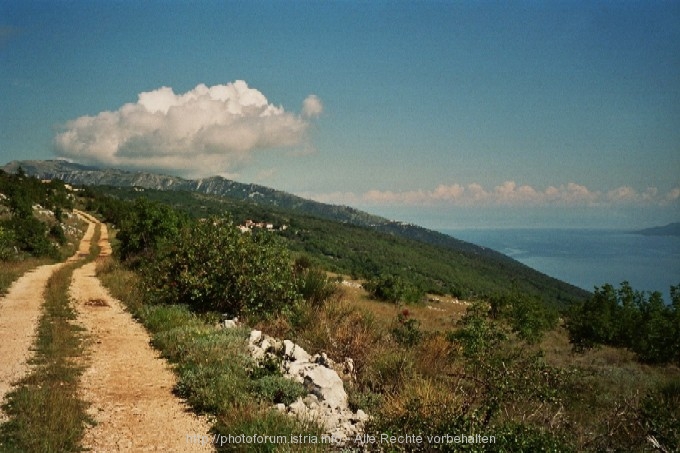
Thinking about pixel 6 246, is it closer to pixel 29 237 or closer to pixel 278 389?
pixel 29 237

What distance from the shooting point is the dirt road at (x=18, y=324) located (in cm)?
825

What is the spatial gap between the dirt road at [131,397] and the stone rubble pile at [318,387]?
1.71 meters

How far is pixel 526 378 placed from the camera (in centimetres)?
646

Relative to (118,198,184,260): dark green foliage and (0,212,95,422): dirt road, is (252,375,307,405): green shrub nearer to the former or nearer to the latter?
(0,212,95,422): dirt road

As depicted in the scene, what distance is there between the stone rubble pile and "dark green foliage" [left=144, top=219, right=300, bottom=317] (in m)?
3.27

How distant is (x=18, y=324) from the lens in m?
12.4

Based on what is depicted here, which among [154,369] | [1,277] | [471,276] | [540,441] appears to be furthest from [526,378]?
[471,276]

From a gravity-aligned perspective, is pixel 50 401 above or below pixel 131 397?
above

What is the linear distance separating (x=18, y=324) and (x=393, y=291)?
4409 centimetres

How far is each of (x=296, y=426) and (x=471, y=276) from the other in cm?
17356

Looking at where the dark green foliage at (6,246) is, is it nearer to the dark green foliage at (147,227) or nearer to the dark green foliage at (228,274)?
the dark green foliage at (147,227)

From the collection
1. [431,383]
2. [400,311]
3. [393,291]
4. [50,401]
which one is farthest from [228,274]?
[393,291]

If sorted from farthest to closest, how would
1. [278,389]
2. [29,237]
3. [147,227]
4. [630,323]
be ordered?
[29,237], [630,323], [147,227], [278,389]

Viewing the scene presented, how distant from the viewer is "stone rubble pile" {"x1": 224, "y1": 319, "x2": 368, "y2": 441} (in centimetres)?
639
